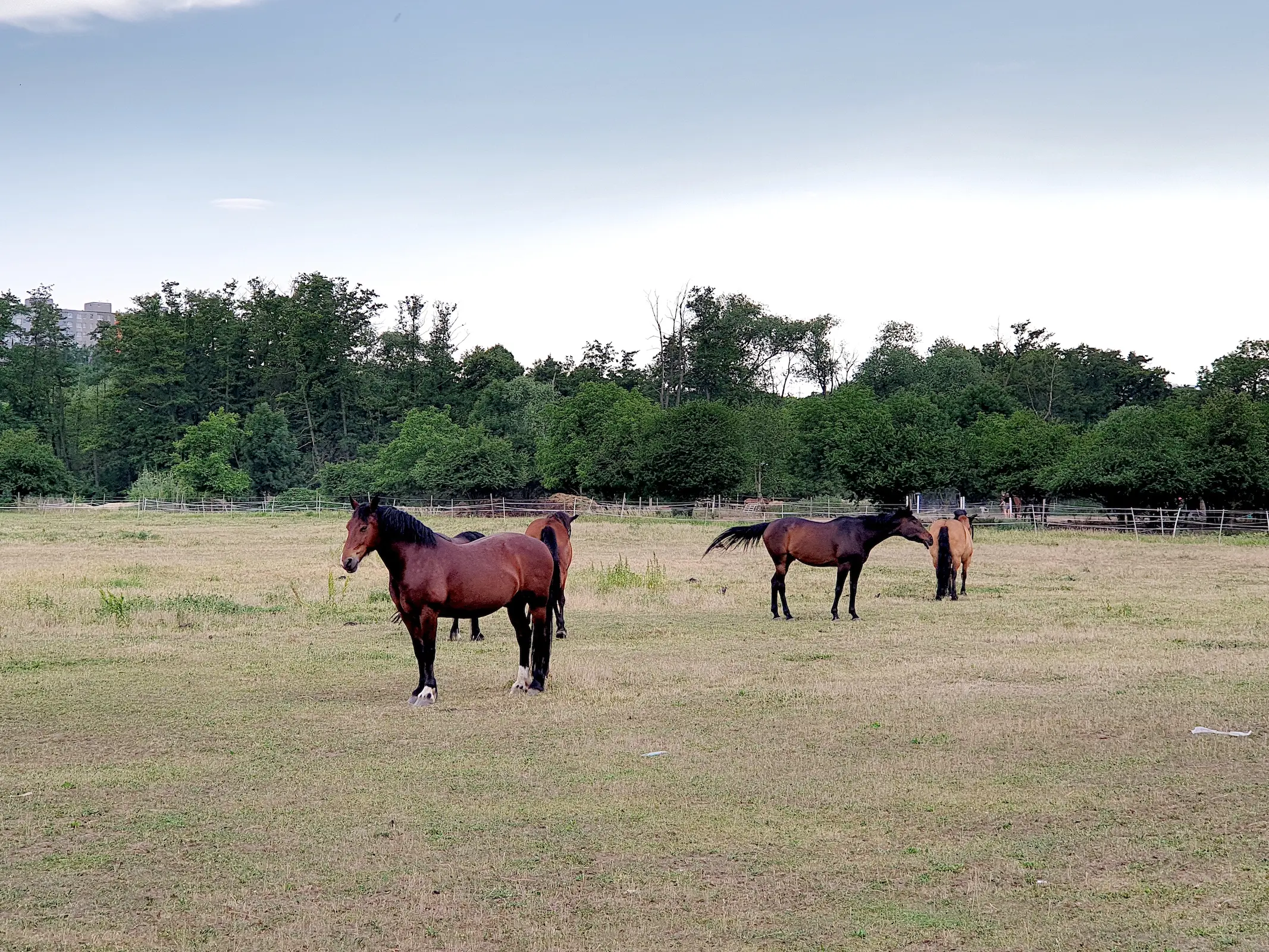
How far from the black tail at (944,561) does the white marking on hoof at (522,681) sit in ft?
37.4

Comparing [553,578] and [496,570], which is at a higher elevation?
[496,570]

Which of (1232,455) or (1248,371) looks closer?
(1232,455)

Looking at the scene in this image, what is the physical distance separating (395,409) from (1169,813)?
94.8m

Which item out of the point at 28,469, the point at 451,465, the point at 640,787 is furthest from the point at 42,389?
the point at 640,787

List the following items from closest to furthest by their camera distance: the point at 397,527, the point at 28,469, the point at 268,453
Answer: the point at 397,527 < the point at 28,469 < the point at 268,453

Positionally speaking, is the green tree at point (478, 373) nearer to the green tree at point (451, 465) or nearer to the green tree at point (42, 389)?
the green tree at point (451, 465)

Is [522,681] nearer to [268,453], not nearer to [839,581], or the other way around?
[839,581]

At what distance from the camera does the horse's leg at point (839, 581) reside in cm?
1938

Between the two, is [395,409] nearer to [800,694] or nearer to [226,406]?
[226,406]

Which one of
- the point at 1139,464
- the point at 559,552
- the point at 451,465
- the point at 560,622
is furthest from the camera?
the point at 451,465

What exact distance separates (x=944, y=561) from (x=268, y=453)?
75791 millimetres

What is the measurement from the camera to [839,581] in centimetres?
2003

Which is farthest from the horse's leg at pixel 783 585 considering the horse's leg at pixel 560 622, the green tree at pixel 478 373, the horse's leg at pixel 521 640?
the green tree at pixel 478 373

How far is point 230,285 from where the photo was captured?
10506cm
